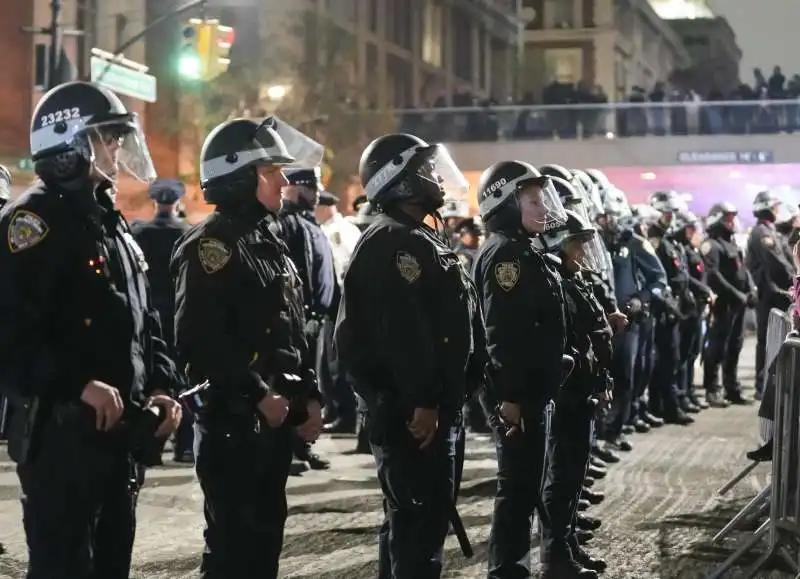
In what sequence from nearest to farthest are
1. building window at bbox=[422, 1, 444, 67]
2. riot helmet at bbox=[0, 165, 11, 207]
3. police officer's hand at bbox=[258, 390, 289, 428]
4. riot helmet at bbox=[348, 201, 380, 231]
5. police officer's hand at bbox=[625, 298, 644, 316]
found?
police officer's hand at bbox=[258, 390, 289, 428] < riot helmet at bbox=[348, 201, 380, 231] < riot helmet at bbox=[0, 165, 11, 207] < police officer's hand at bbox=[625, 298, 644, 316] < building window at bbox=[422, 1, 444, 67]

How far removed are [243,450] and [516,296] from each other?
5.73ft

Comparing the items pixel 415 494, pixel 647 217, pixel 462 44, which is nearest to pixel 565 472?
pixel 415 494

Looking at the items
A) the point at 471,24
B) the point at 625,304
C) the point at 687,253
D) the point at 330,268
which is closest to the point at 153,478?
the point at 330,268

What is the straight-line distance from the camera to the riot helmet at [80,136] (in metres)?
4.45

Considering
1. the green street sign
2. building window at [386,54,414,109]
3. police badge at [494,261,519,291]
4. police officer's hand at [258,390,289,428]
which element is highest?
building window at [386,54,414,109]

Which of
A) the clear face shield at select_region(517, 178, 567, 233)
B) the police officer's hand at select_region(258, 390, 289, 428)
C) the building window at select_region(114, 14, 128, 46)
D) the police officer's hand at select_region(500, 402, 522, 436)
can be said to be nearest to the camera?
the police officer's hand at select_region(258, 390, 289, 428)

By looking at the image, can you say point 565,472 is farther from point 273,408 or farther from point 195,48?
point 195,48

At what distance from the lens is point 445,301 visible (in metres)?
5.27

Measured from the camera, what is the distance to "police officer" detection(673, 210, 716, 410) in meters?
14.7

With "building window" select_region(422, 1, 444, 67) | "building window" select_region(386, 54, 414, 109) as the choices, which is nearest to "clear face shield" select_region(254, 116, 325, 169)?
"building window" select_region(386, 54, 414, 109)

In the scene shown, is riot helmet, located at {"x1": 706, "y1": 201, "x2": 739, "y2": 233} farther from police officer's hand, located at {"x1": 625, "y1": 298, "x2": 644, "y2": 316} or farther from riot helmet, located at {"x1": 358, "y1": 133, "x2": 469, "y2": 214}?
riot helmet, located at {"x1": 358, "y1": 133, "x2": 469, "y2": 214}

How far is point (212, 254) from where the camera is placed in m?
4.92

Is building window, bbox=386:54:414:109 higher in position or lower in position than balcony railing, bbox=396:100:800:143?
higher

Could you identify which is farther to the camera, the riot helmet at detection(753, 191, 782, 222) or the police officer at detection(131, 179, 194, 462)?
the riot helmet at detection(753, 191, 782, 222)
